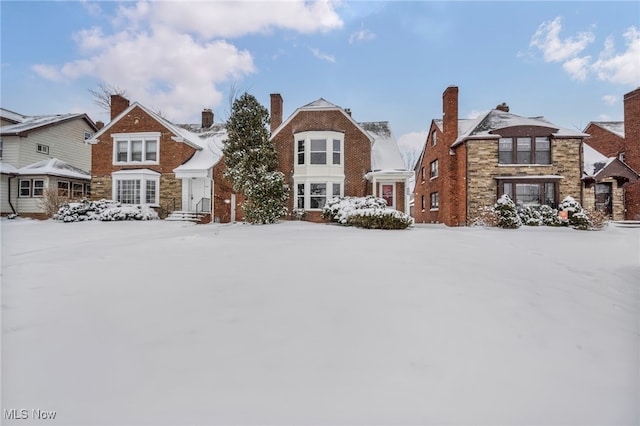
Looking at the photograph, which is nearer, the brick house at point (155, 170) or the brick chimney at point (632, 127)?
the brick house at point (155, 170)

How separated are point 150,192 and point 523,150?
77.3 ft

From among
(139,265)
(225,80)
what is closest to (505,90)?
(225,80)

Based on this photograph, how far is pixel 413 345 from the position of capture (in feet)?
10.2

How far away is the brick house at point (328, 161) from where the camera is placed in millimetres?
19094

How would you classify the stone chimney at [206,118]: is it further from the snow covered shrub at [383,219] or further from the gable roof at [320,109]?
the snow covered shrub at [383,219]

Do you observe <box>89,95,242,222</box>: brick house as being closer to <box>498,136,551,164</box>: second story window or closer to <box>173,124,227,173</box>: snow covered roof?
<box>173,124,227,173</box>: snow covered roof

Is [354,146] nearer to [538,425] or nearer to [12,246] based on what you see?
[12,246]

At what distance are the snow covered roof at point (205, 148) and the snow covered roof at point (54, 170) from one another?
25.5 feet

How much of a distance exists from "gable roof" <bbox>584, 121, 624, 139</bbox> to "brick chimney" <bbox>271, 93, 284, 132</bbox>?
24.8 m

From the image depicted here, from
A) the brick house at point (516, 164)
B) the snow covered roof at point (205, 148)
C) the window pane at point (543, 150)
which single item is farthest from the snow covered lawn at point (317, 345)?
the window pane at point (543, 150)

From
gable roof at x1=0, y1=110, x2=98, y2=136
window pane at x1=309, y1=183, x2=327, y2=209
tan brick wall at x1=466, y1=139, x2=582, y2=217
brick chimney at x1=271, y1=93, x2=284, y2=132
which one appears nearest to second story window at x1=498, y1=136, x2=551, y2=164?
tan brick wall at x1=466, y1=139, x2=582, y2=217

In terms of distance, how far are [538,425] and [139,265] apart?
19.3 feet

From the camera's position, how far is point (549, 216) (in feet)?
54.9

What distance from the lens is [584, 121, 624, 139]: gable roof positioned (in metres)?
23.6
